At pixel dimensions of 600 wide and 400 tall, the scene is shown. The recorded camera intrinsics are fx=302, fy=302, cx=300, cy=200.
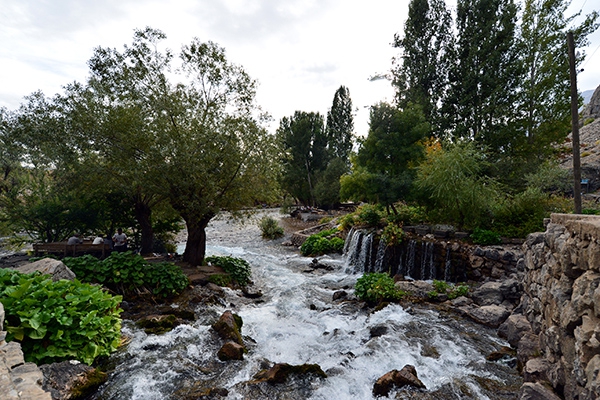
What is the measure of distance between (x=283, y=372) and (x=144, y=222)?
954 cm

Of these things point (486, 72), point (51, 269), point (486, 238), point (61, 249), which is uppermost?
point (486, 72)

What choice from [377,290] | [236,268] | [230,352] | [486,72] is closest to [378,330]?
[377,290]

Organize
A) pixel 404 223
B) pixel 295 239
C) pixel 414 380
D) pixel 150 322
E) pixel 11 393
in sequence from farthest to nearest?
pixel 295 239 → pixel 404 223 → pixel 150 322 → pixel 414 380 → pixel 11 393

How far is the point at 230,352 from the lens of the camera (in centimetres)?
550

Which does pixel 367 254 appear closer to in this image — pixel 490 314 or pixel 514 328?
pixel 490 314

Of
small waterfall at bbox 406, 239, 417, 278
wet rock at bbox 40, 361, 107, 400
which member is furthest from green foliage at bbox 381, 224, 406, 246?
wet rock at bbox 40, 361, 107, 400


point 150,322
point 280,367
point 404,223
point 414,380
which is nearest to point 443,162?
point 404,223

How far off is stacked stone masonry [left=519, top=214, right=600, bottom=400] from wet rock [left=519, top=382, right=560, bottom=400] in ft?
0.38

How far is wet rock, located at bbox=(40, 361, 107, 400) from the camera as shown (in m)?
3.88

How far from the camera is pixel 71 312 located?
4.75 m

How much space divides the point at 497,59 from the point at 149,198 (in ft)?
66.3

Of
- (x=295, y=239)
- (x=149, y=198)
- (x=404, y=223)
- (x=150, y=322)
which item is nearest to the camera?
(x=150, y=322)

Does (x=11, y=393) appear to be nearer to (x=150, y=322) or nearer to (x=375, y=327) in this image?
(x=150, y=322)

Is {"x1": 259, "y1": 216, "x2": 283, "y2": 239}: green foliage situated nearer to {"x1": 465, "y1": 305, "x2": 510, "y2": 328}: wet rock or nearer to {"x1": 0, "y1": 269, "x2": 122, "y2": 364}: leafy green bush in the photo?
{"x1": 465, "y1": 305, "x2": 510, "y2": 328}: wet rock
